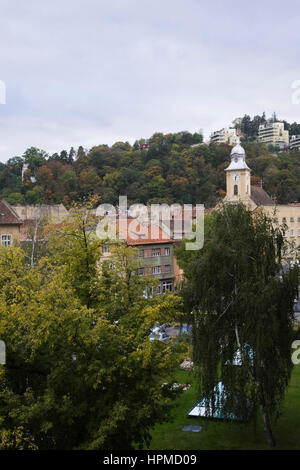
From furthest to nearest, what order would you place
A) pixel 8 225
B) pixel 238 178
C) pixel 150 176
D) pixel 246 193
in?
pixel 150 176 < pixel 238 178 < pixel 246 193 < pixel 8 225

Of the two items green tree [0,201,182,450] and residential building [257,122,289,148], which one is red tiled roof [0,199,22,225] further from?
residential building [257,122,289,148]

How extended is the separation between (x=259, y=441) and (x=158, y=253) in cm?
3012

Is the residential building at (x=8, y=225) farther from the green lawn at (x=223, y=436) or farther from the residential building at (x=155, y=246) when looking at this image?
the green lawn at (x=223, y=436)

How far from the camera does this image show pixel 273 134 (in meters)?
186

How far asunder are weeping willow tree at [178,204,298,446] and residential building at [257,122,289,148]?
6841 inches

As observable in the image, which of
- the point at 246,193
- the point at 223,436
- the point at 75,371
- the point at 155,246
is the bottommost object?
the point at 223,436

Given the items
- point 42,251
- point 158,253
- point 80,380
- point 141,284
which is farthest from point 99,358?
point 158,253

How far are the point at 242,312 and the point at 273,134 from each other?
18104 cm

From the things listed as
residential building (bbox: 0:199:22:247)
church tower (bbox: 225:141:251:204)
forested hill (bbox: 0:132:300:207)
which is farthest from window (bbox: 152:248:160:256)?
forested hill (bbox: 0:132:300:207)

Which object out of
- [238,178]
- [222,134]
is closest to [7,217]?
[238,178]

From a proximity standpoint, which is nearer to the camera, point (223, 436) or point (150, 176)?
point (223, 436)

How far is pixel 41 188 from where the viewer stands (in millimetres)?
85625

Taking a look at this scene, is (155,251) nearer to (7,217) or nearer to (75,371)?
(7,217)
